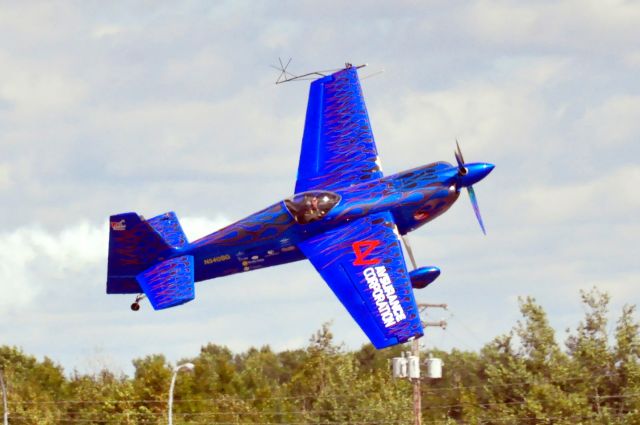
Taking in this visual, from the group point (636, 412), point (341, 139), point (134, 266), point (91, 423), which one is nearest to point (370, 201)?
point (341, 139)

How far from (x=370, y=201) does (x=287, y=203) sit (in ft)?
7.47

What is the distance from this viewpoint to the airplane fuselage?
3716 centimetres

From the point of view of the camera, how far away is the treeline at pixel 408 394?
2987 inches

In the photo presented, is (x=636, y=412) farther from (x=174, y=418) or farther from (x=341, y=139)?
(x=341, y=139)

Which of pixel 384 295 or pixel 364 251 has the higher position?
pixel 364 251

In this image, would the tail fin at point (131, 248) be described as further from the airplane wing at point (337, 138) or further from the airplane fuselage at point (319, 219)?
the airplane wing at point (337, 138)

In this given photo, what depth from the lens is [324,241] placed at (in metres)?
37.1

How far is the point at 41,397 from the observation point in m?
92.3

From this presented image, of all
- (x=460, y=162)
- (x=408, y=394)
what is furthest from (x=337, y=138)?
(x=408, y=394)

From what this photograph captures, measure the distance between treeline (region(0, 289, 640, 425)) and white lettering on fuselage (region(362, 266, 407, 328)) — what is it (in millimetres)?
38456

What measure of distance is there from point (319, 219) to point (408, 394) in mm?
46660

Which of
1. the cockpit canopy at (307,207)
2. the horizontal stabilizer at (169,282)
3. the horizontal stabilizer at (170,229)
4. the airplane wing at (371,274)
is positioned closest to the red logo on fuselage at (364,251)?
the airplane wing at (371,274)

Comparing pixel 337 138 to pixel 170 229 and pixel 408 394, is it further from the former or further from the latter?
pixel 408 394

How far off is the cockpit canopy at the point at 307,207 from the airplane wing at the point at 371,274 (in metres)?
0.61
